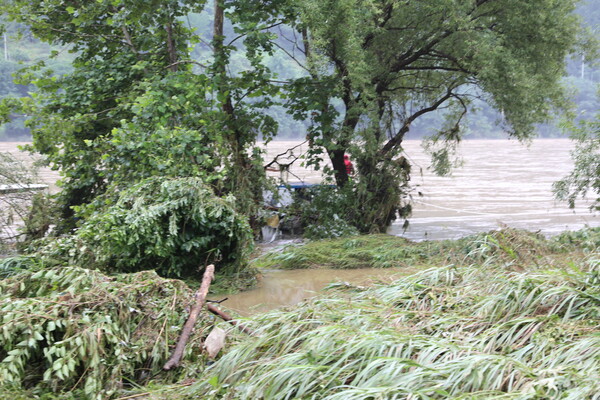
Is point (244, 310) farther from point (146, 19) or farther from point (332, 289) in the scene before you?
point (146, 19)

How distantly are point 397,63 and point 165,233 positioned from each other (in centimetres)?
736

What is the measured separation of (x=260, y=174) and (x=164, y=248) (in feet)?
12.9

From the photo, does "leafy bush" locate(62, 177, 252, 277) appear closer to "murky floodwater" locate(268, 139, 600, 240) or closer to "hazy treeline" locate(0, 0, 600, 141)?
"murky floodwater" locate(268, 139, 600, 240)

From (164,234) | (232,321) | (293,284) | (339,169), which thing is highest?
(339,169)

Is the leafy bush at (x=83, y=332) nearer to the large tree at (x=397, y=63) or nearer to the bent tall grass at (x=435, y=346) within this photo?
the bent tall grass at (x=435, y=346)

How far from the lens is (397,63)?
1348 centimetres

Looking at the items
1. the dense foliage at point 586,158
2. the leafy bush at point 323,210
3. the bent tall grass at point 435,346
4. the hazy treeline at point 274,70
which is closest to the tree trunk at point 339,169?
the leafy bush at point 323,210

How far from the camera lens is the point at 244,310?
24.6 ft

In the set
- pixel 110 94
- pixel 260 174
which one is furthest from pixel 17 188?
pixel 260 174

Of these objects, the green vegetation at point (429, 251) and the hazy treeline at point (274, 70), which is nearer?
the green vegetation at point (429, 251)

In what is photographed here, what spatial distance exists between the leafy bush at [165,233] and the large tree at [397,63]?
409 cm

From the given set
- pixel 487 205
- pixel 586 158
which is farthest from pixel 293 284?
pixel 487 205

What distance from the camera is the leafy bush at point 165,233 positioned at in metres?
7.66

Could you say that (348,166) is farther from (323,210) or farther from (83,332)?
(83,332)
